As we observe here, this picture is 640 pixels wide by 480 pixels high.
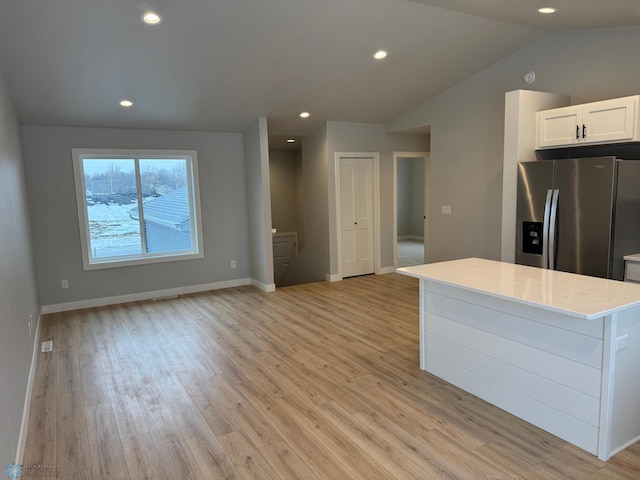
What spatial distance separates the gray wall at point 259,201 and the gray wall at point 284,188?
230 centimetres

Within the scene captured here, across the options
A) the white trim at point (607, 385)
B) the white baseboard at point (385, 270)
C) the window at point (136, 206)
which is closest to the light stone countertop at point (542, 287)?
the white trim at point (607, 385)

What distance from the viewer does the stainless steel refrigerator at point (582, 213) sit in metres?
3.54

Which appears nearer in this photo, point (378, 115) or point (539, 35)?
point (539, 35)

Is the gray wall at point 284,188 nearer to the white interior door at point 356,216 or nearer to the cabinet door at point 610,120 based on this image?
the white interior door at point 356,216

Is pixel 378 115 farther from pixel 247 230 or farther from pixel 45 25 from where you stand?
pixel 45 25

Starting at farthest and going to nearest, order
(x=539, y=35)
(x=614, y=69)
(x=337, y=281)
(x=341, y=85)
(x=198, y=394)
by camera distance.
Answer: (x=337, y=281) < (x=341, y=85) < (x=539, y=35) < (x=614, y=69) < (x=198, y=394)

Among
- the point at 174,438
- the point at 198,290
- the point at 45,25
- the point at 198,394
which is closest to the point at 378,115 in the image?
the point at 198,290

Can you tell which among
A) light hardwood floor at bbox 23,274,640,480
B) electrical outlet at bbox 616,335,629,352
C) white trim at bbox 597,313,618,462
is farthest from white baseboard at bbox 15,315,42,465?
electrical outlet at bbox 616,335,629,352

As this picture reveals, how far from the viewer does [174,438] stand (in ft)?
8.53

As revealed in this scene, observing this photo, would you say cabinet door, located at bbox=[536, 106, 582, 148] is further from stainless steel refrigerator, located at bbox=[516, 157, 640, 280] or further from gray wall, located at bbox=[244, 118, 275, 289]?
gray wall, located at bbox=[244, 118, 275, 289]

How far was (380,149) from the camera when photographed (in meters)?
7.04

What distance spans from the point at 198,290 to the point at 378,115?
3863 mm

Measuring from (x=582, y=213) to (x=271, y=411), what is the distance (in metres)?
3.08

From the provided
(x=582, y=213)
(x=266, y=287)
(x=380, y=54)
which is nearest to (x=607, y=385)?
(x=582, y=213)
